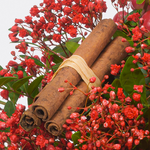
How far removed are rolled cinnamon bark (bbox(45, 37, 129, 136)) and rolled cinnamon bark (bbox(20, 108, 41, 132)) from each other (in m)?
0.04

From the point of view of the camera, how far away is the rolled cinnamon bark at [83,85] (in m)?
0.73

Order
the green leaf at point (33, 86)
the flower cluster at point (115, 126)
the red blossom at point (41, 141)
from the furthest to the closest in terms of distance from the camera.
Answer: the green leaf at point (33, 86), the red blossom at point (41, 141), the flower cluster at point (115, 126)

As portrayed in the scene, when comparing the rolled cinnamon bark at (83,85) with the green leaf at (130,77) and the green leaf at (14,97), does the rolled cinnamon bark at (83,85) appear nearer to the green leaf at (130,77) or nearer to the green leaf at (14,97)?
the green leaf at (130,77)

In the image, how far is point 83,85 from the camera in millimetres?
811

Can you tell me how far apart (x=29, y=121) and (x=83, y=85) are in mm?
226

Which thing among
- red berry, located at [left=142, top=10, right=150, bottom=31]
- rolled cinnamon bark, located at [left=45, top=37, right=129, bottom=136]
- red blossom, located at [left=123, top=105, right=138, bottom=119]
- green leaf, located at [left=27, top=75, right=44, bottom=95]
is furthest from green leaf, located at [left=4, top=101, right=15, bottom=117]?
red berry, located at [left=142, top=10, right=150, bottom=31]

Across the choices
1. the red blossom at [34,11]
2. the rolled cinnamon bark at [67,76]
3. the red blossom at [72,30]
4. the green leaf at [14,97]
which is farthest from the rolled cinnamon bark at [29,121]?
the red blossom at [34,11]

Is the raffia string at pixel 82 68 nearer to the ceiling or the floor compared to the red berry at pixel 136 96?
nearer to the ceiling

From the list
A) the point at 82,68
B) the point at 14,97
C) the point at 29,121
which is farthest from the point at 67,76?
the point at 14,97

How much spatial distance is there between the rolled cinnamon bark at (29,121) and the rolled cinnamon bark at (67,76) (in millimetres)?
14

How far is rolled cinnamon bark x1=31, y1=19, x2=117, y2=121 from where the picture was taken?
0.72m

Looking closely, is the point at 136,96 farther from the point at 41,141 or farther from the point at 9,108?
the point at 9,108

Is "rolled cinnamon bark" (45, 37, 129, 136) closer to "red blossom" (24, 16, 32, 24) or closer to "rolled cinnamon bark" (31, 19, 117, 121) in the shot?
"rolled cinnamon bark" (31, 19, 117, 121)

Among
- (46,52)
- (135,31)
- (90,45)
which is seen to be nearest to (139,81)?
(135,31)
